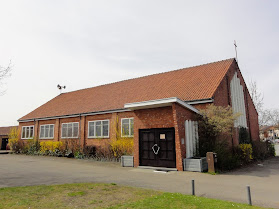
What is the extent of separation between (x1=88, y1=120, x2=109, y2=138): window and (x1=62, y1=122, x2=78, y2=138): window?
201 cm

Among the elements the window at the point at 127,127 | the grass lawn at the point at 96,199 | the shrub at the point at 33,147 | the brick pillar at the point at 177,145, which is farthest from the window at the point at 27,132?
the grass lawn at the point at 96,199

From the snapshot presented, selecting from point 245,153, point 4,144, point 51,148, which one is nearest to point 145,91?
point 245,153

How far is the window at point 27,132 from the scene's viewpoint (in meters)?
26.4

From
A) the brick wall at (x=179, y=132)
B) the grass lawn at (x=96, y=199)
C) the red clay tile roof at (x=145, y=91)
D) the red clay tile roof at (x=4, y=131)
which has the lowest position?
the grass lawn at (x=96, y=199)

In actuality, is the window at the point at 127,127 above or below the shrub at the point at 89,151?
above

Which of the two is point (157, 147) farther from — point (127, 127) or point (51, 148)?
point (51, 148)

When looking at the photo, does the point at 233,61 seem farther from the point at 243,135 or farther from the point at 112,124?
the point at 112,124

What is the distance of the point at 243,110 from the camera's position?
2064 centimetres

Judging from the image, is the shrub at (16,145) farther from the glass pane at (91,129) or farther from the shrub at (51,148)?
the glass pane at (91,129)

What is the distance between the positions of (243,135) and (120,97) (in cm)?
1193

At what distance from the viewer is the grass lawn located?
5578mm

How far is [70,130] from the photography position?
882 inches

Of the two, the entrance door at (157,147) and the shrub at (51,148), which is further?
the shrub at (51,148)

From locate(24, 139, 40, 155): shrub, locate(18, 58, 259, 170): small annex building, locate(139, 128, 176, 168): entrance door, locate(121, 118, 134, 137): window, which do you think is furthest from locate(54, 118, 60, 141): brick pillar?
locate(139, 128, 176, 168): entrance door
